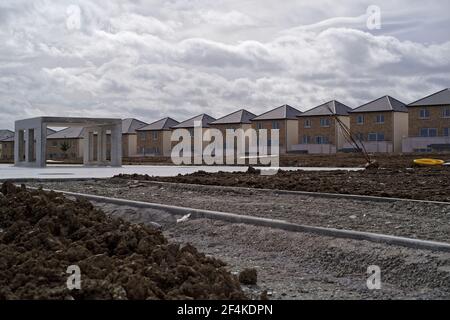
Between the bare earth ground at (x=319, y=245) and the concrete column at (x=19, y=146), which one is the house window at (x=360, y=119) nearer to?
the concrete column at (x=19, y=146)

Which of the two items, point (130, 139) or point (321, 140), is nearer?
point (321, 140)

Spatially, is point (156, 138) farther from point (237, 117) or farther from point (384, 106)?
point (384, 106)

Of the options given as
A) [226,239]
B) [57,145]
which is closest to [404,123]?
[57,145]

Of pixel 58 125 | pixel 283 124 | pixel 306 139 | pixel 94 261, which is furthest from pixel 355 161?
pixel 283 124

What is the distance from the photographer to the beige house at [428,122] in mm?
55031

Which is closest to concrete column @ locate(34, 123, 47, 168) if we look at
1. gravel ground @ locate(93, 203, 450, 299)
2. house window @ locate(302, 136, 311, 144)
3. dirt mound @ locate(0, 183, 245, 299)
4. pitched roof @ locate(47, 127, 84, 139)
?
dirt mound @ locate(0, 183, 245, 299)

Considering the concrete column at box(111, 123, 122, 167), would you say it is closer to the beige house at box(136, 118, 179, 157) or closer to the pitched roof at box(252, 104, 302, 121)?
the pitched roof at box(252, 104, 302, 121)

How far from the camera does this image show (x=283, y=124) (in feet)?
219

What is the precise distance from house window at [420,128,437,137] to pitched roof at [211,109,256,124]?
838 inches

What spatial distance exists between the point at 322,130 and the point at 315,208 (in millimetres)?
54455

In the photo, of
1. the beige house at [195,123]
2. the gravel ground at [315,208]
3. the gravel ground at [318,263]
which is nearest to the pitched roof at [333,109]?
the beige house at [195,123]

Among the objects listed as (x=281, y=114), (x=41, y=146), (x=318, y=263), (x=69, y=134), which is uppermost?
(x=281, y=114)
